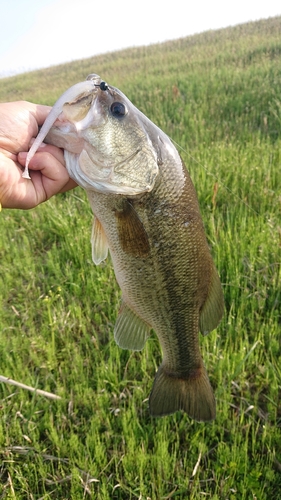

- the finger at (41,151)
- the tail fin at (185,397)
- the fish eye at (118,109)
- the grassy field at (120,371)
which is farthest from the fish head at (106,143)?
the grassy field at (120,371)

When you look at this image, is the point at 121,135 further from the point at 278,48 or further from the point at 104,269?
the point at 278,48

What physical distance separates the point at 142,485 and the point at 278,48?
11.3m

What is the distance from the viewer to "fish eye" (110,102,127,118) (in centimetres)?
Answer: 139

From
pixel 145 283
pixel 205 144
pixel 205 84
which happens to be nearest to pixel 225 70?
pixel 205 84

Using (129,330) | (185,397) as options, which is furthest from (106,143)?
(185,397)

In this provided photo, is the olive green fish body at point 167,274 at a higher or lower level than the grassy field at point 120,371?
higher

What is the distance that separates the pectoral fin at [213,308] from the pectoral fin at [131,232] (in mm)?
341

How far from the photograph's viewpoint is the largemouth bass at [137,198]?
1.37 metres

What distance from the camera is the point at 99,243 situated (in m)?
1.57

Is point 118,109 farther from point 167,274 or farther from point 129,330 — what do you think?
point 129,330

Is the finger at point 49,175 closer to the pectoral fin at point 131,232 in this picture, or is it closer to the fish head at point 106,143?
the fish head at point 106,143

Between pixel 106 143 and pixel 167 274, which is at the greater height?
pixel 106 143

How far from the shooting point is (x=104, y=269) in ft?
9.90

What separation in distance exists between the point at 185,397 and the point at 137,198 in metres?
0.92
